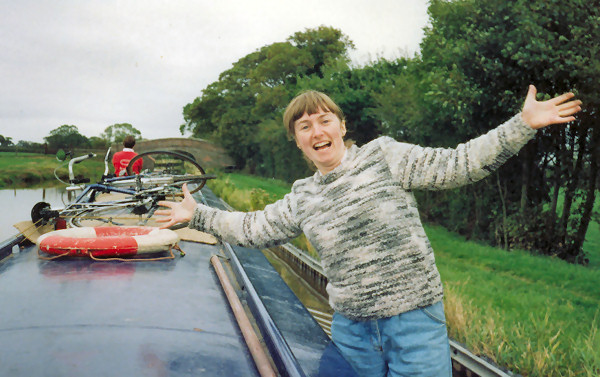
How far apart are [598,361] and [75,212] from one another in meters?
3.70

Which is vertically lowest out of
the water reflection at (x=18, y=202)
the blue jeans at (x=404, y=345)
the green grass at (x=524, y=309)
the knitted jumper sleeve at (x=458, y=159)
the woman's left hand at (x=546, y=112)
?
the water reflection at (x=18, y=202)

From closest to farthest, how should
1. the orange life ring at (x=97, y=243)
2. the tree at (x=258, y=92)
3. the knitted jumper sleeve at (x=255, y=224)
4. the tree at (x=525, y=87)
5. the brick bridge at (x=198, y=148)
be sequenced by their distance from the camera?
the knitted jumper sleeve at (x=255, y=224)
the orange life ring at (x=97, y=243)
the tree at (x=525, y=87)
the tree at (x=258, y=92)
the brick bridge at (x=198, y=148)

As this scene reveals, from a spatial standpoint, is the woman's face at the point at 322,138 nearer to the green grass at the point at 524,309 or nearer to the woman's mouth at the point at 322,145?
the woman's mouth at the point at 322,145

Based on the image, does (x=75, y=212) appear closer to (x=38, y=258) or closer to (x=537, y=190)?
(x=38, y=258)

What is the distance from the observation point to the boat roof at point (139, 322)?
1824 millimetres

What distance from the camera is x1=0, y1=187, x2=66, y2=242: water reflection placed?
17.8 metres

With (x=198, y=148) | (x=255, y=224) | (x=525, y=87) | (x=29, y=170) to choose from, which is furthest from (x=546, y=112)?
(x=29, y=170)

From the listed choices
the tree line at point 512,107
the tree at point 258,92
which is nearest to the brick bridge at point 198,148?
the tree at point 258,92

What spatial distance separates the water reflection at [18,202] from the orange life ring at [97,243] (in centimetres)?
1289

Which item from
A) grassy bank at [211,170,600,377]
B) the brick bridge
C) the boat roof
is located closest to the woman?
the boat roof

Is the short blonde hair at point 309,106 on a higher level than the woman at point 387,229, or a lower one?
higher

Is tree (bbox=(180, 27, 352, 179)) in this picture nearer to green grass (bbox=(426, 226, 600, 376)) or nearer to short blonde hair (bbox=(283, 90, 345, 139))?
green grass (bbox=(426, 226, 600, 376))

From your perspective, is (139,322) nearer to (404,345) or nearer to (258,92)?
(404,345)

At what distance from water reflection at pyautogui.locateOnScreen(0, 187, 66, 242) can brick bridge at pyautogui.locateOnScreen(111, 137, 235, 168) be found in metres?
5.43
